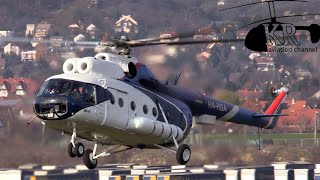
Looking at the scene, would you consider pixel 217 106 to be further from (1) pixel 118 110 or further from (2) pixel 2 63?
(2) pixel 2 63

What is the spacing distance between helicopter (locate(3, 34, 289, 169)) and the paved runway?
2077 centimetres

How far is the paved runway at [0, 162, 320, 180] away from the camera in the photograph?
2586 inches

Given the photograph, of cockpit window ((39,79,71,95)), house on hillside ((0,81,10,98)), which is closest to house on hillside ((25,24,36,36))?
house on hillside ((0,81,10,98))

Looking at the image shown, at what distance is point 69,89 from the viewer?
39.9 meters

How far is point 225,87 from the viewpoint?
181 feet

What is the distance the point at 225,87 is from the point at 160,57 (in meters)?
3.07

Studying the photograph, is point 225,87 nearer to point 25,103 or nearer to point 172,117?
point 25,103

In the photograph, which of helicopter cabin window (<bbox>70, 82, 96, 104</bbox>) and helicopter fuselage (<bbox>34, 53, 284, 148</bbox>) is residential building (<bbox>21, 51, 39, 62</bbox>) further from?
helicopter cabin window (<bbox>70, 82, 96, 104</bbox>)

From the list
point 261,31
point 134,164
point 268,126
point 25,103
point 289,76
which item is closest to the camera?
point 261,31

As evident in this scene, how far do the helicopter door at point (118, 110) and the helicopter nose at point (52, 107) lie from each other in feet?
5.12

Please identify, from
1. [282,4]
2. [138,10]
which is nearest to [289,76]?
[282,4]

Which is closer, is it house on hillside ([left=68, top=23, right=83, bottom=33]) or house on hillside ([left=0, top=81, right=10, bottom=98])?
house on hillside ([left=0, top=81, right=10, bottom=98])

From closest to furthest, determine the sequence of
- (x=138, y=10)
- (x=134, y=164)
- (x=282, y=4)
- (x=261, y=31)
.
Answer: (x=261, y=31) < (x=134, y=164) < (x=282, y=4) < (x=138, y=10)

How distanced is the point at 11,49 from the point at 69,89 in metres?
81.2
